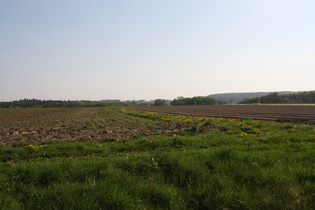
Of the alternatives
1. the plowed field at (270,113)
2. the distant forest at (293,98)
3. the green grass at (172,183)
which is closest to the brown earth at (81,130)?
the green grass at (172,183)

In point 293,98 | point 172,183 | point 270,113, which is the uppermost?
point 293,98

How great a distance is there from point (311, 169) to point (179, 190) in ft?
12.6

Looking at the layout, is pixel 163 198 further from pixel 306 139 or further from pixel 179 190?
pixel 306 139

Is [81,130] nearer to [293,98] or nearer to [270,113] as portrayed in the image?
[270,113]

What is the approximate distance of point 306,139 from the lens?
388 inches

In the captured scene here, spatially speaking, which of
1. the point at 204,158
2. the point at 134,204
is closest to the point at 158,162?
the point at 204,158

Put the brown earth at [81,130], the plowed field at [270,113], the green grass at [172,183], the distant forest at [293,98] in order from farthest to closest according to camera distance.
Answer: the distant forest at [293,98]
the plowed field at [270,113]
the brown earth at [81,130]
the green grass at [172,183]

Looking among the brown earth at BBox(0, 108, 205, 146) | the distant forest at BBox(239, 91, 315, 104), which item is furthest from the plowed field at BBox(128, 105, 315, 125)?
the distant forest at BBox(239, 91, 315, 104)

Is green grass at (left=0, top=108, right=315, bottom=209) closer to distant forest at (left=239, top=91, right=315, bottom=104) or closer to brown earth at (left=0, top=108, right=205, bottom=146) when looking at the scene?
brown earth at (left=0, top=108, right=205, bottom=146)

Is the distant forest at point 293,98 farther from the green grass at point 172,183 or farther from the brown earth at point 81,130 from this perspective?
the green grass at point 172,183

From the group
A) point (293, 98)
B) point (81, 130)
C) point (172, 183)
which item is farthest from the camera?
point (293, 98)

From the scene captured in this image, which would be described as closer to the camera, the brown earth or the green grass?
the green grass

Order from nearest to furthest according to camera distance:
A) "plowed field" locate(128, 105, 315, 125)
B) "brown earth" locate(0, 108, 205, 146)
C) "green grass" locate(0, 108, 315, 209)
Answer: "green grass" locate(0, 108, 315, 209)
"brown earth" locate(0, 108, 205, 146)
"plowed field" locate(128, 105, 315, 125)

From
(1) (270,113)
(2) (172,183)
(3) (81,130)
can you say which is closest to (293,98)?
(1) (270,113)
